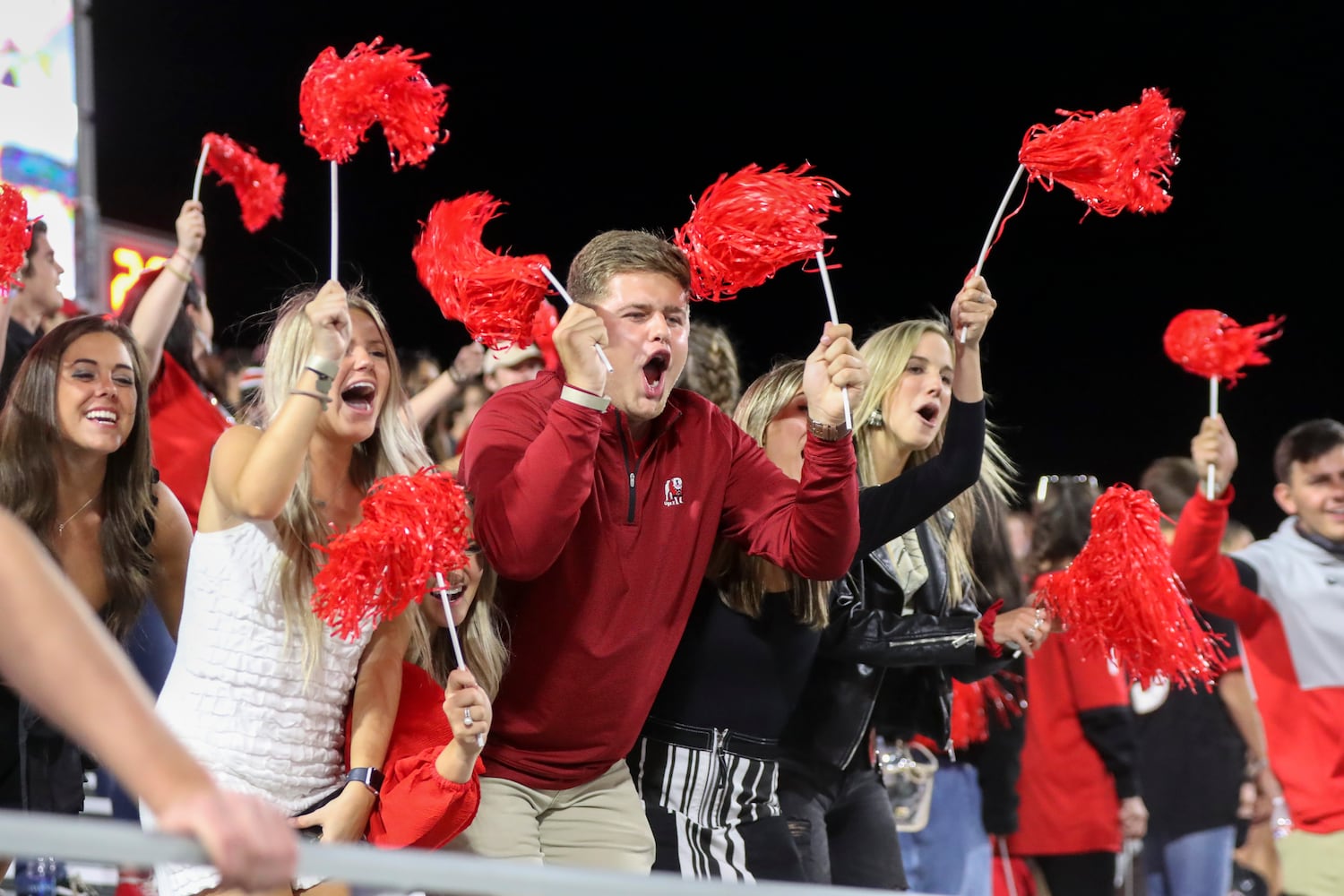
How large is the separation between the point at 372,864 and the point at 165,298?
3106 millimetres

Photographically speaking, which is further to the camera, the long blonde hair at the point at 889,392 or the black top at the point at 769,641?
the long blonde hair at the point at 889,392

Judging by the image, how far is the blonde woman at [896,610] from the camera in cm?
334

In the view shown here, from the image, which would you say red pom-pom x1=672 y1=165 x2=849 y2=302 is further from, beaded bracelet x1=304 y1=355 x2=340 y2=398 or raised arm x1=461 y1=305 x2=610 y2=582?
beaded bracelet x1=304 y1=355 x2=340 y2=398

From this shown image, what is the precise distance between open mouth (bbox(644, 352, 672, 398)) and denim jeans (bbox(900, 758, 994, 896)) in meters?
2.24

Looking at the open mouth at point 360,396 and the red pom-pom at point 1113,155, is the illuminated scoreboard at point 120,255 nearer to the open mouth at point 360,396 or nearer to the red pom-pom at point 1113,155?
the open mouth at point 360,396

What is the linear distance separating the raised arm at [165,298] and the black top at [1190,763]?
351cm

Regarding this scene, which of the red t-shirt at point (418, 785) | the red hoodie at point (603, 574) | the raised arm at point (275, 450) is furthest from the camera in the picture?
the red hoodie at point (603, 574)

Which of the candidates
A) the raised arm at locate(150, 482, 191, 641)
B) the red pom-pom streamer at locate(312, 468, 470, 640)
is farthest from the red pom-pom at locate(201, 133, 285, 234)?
the red pom-pom streamer at locate(312, 468, 470, 640)

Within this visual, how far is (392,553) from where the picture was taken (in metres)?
2.61

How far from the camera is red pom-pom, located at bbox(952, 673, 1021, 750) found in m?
4.78

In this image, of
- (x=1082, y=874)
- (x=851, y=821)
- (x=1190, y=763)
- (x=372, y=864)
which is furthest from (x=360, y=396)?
(x=1190, y=763)

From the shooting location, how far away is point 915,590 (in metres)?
3.75

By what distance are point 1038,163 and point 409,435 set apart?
1.43 metres

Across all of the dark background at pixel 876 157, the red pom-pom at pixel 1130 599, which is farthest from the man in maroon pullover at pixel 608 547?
the dark background at pixel 876 157
